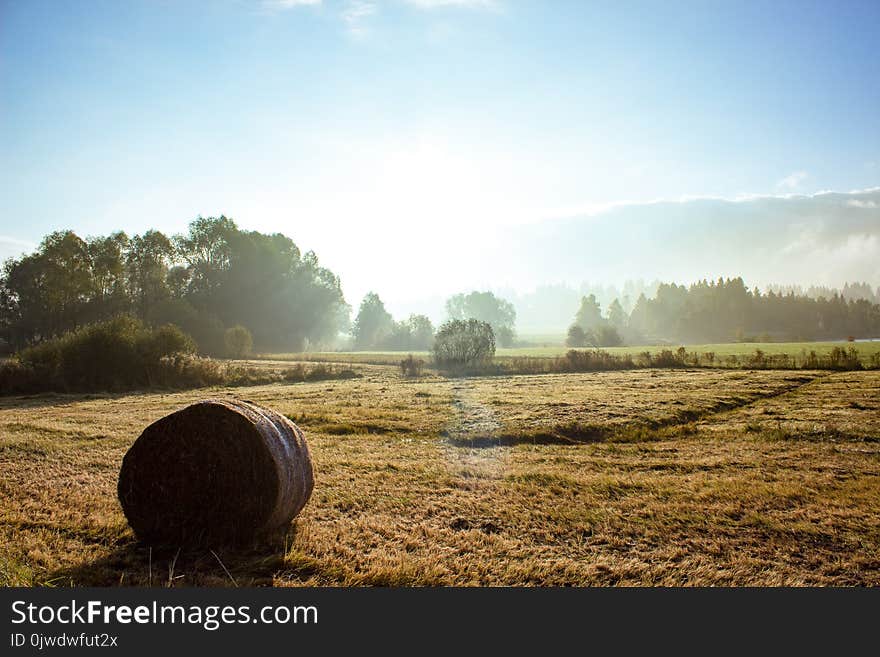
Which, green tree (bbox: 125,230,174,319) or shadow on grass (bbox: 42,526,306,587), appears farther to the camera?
green tree (bbox: 125,230,174,319)

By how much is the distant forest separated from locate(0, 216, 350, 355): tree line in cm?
14

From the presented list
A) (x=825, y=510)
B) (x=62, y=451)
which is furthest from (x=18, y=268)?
(x=825, y=510)

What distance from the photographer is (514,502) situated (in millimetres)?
8852

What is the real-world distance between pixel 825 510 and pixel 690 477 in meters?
2.56

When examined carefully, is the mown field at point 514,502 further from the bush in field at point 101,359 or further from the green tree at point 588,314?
the green tree at point 588,314

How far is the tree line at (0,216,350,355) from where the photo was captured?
55.7 m

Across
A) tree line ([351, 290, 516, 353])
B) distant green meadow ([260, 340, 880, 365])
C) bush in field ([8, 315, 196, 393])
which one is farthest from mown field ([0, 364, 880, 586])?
tree line ([351, 290, 516, 353])

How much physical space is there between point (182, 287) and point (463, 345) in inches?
1895

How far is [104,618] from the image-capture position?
4.33m

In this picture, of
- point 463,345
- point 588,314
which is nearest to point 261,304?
point 463,345

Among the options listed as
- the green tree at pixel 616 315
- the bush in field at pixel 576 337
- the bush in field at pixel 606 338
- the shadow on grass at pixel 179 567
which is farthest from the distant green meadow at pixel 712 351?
the green tree at pixel 616 315

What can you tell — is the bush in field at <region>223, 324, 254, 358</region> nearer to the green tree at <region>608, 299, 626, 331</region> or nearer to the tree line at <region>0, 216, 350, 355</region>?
the tree line at <region>0, 216, 350, 355</region>

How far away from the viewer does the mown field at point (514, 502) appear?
5961 millimetres

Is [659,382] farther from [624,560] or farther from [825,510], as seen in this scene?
[624,560]
